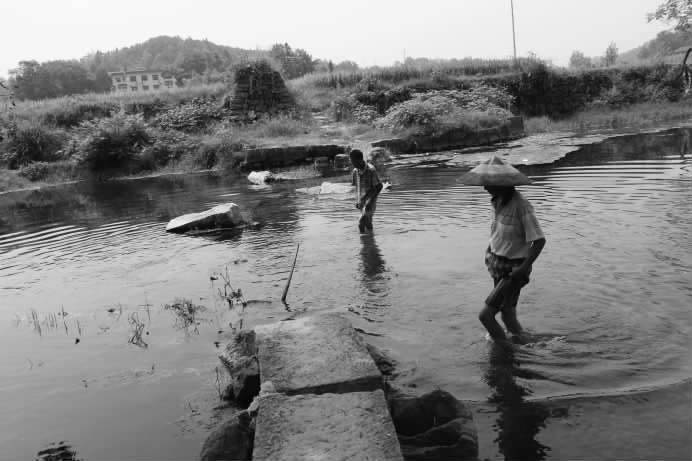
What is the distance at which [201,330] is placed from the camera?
5852 millimetres

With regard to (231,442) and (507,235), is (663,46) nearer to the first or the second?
(507,235)

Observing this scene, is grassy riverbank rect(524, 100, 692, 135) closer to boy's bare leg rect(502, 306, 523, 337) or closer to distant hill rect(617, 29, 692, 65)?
distant hill rect(617, 29, 692, 65)

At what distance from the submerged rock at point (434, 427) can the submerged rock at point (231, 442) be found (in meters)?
0.96

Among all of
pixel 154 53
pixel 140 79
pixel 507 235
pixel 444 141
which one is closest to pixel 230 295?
pixel 507 235

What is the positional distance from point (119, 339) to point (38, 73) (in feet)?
252

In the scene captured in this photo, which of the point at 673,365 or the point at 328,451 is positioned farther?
the point at 673,365

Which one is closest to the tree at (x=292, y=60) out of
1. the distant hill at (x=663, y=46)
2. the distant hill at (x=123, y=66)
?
the distant hill at (x=123, y=66)

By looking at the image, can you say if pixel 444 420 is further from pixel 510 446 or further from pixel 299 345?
pixel 299 345

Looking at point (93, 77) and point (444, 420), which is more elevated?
point (93, 77)

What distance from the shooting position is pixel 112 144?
77.0ft

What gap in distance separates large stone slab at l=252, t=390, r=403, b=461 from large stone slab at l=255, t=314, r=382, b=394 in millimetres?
139

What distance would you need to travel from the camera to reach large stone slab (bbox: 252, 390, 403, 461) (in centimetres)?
304

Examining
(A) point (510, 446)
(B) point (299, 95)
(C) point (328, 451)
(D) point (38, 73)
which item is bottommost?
(A) point (510, 446)

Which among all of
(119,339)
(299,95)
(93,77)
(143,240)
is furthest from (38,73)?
(119,339)
